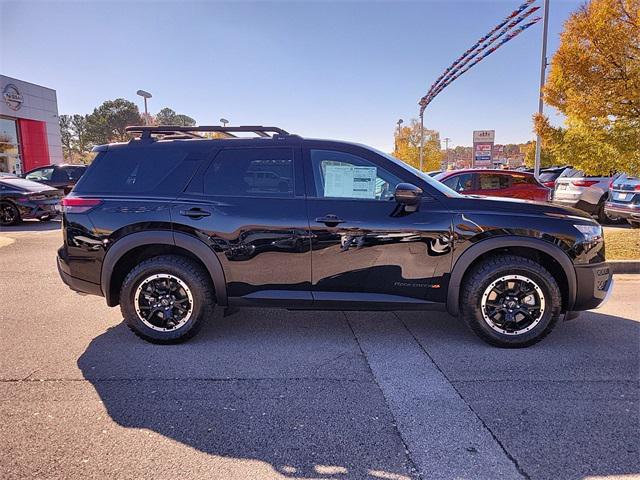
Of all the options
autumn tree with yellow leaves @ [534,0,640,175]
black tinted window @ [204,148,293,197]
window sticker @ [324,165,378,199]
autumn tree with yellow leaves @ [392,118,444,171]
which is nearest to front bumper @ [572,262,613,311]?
window sticker @ [324,165,378,199]

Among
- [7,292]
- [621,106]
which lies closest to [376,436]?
[7,292]

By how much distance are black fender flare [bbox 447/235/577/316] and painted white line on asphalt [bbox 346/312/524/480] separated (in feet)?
2.41

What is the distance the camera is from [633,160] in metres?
7.74

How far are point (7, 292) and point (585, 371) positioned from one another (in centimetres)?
666

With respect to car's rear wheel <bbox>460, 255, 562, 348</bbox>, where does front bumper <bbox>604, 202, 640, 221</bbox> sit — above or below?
above

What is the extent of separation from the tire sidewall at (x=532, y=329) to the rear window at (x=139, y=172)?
283 cm

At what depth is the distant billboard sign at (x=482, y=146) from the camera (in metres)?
21.9

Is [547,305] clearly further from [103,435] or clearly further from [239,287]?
[103,435]

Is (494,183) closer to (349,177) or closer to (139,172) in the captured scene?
(349,177)

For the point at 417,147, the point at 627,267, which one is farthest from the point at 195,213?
the point at 417,147

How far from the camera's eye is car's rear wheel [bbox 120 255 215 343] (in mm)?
3660

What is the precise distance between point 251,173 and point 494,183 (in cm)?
752

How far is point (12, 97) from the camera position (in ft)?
90.6

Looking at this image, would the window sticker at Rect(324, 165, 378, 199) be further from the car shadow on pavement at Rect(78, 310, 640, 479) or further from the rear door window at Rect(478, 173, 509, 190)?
the rear door window at Rect(478, 173, 509, 190)
